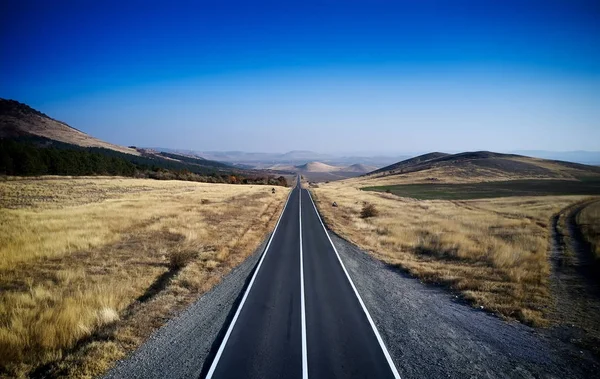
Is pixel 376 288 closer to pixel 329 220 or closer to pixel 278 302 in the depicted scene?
pixel 278 302

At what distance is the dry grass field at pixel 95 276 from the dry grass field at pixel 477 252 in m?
10.5

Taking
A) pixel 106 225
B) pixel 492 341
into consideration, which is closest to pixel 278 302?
pixel 492 341

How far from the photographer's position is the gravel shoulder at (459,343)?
760 centimetres

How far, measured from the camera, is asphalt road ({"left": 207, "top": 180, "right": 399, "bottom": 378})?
729 centimetres

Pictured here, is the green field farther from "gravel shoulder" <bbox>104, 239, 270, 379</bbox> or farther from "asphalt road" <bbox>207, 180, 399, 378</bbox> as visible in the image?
"gravel shoulder" <bbox>104, 239, 270, 379</bbox>

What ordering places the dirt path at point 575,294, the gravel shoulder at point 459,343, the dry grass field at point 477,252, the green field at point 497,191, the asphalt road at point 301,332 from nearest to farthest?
1. the asphalt road at point 301,332
2. the gravel shoulder at point 459,343
3. the dirt path at point 575,294
4. the dry grass field at point 477,252
5. the green field at point 497,191

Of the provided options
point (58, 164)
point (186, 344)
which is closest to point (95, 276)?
point (186, 344)

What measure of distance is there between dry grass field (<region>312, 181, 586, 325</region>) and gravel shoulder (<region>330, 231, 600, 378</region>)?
1.44 metres

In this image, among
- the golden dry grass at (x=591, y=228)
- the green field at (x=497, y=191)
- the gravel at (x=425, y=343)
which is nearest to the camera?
the gravel at (x=425, y=343)

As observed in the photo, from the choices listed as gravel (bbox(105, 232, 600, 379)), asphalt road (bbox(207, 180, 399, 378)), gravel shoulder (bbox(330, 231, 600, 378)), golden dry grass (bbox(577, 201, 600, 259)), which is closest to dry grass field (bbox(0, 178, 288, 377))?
gravel (bbox(105, 232, 600, 379))

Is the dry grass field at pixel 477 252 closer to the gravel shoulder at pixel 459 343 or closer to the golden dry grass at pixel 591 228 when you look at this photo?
the gravel shoulder at pixel 459 343

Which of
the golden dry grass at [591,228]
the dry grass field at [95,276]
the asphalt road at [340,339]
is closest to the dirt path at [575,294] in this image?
the golden dry grass at [591,228]

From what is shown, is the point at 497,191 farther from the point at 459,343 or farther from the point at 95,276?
the point at 95,276

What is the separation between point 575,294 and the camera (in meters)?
12.8
